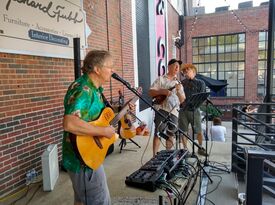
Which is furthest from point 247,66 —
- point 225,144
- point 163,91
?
point 163,91

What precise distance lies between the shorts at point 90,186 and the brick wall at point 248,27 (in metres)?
12.1

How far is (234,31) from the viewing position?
41.4ft

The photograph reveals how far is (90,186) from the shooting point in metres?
1.67

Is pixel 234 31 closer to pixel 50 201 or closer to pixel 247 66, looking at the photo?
pixel 247 66

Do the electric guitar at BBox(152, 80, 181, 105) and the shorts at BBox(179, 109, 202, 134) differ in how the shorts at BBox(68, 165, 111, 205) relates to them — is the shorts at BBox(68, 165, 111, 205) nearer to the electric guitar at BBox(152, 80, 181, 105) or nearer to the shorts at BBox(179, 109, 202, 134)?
the electric guitar at BBox(152, 80, 181, 105)

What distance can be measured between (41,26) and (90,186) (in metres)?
2.35

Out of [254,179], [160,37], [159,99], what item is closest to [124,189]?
[159,99]

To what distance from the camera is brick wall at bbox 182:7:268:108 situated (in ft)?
40.0

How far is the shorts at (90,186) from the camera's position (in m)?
1.66

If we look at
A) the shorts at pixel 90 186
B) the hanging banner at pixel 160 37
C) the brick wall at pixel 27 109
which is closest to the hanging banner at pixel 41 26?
the brick wall at pixel 27 109

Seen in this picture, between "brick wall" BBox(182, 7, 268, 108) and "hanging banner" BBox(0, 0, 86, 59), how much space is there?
1022cm

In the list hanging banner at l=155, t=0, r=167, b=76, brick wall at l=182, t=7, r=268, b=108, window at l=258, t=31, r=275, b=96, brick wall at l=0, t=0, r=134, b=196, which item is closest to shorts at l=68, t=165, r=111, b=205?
brick wall at l=0, t=0, r=134, b=196

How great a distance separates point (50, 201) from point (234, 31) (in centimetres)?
1214

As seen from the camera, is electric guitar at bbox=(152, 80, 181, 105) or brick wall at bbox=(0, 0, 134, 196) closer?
brick wall at bbox=(0, 0, 134, 196)
